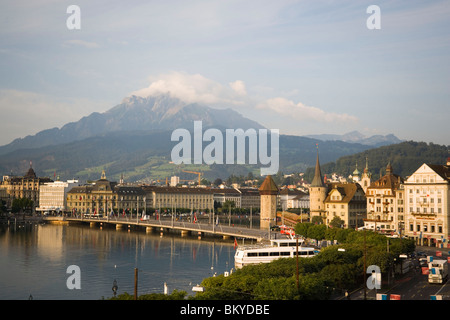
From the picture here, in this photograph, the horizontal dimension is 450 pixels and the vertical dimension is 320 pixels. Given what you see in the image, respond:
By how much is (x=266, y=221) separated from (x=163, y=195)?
60.7 m

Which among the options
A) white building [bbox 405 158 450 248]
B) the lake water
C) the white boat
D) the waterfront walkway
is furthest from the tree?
white building [bbox 405 158 450 248]

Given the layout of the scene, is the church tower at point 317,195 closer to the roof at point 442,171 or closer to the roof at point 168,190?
the roof at point 442,171

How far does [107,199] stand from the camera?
16450cm

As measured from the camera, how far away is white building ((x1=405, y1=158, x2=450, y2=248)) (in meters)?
73.2

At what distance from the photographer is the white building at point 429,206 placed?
240 feet

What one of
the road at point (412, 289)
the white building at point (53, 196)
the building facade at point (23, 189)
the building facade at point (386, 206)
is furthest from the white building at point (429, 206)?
the building facade at point (23, 189)

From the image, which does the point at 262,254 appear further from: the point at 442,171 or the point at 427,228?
the point at 442,171

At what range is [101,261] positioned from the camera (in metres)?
71.9

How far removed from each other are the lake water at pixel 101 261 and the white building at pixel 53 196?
62.7 metres

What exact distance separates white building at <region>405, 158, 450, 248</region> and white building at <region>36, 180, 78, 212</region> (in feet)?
393

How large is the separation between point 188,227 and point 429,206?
4822 cm

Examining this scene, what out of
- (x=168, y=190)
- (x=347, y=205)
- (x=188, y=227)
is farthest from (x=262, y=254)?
(x=168, y=190)
